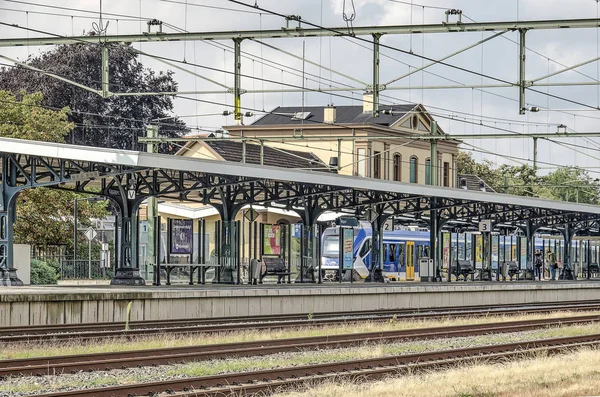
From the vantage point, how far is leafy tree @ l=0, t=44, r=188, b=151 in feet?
226

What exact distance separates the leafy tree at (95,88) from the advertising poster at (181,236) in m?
34.1

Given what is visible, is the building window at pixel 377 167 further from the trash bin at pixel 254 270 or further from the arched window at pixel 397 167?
the trash bin at pixel 254 270

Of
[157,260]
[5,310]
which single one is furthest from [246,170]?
[5,310]

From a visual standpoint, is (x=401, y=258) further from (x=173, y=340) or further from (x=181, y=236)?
(x=173, y=340)

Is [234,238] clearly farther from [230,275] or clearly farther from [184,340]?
[184,340]

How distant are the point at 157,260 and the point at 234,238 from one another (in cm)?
388

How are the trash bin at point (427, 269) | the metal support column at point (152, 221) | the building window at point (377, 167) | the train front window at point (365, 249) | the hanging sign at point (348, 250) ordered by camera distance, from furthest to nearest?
the building window at point (377, 167) → the train front window at point (365, 249) → the trash bin at point (427, 269) → the hanging sign at point (348, 250) → the metal support column at point (152, 221)

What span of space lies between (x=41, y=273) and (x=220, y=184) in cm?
1012

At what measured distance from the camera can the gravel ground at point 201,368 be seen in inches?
543

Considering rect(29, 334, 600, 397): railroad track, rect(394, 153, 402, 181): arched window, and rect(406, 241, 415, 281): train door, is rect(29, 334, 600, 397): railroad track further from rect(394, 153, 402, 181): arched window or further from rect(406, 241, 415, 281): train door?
rect(394, 153, 402, 181): arched window

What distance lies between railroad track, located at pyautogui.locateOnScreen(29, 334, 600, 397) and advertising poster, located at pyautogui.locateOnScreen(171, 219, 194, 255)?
14513 mm

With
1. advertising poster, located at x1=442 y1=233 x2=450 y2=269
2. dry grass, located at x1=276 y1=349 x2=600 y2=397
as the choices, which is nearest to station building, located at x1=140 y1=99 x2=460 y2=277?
advertising poster, located at x1=442 y1=233 x2=450 y2=269

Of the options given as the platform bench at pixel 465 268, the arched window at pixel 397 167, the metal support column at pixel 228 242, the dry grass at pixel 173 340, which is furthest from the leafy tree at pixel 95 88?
the dry grass at pixel 173 340

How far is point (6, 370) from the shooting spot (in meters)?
14.5
